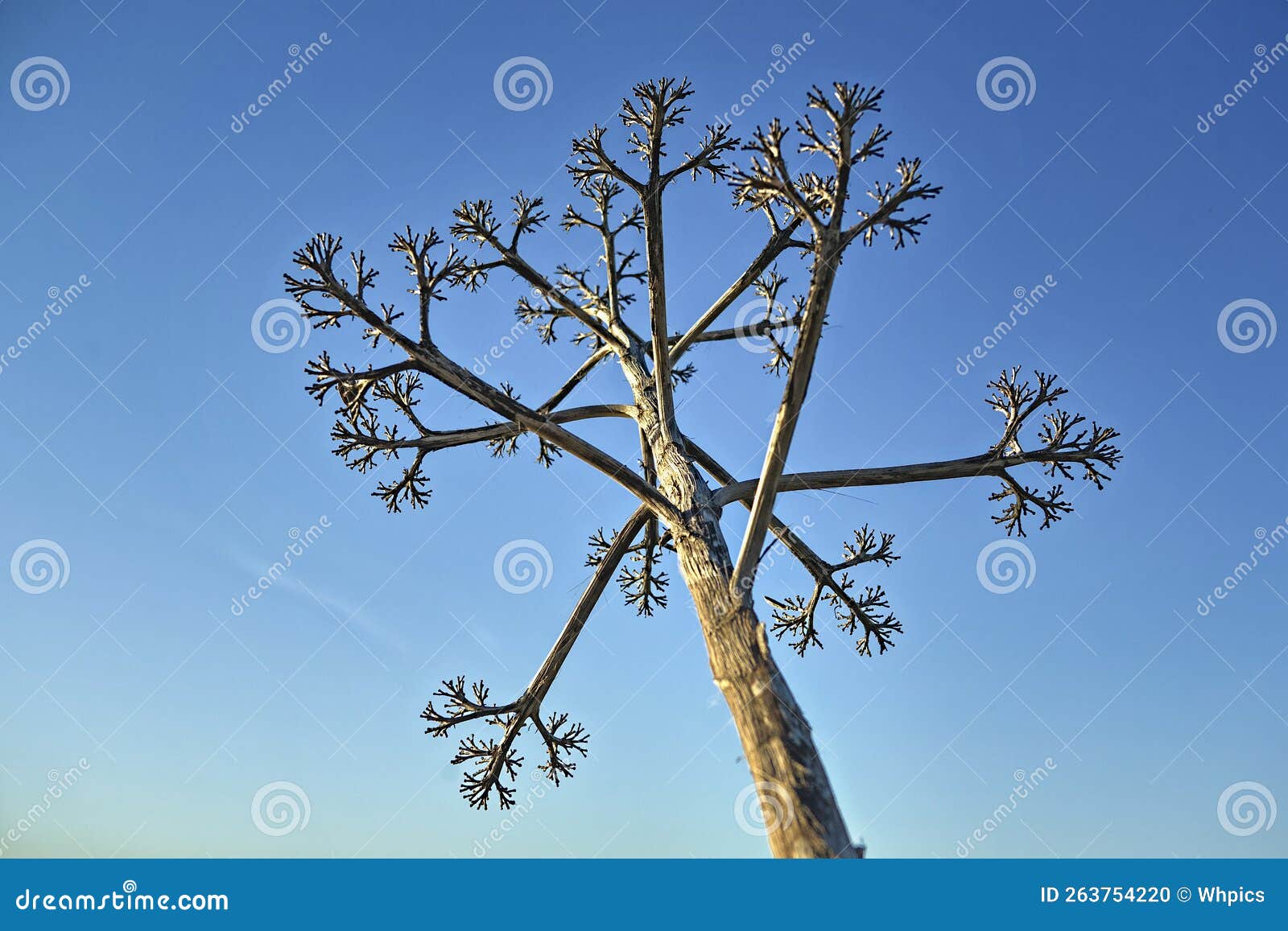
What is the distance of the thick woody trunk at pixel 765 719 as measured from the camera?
369 centimetres

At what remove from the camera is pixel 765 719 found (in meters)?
4.03

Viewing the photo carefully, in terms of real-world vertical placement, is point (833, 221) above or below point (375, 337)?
below

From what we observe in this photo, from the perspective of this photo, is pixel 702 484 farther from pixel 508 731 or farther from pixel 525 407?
pixel 508 731

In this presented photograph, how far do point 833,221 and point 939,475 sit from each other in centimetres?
253

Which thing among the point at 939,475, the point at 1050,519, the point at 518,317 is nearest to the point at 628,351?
the point at 518,317

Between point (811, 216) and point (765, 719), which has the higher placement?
point (811, 216)

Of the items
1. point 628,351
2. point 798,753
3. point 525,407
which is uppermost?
point 628,351

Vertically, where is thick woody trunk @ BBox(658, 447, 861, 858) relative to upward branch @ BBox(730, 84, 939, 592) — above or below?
below

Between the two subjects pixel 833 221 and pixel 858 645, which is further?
pixel 858 645

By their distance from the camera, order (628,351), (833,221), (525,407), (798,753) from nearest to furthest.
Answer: (798,753)
(833,221)
(525,407)
(628,351)

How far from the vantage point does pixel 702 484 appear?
5.54 m

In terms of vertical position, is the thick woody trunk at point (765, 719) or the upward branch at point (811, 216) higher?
the upward branch at point (811, 216)

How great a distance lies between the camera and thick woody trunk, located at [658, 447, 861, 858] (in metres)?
3.69

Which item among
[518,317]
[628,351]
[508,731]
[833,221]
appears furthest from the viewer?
[518,317]
